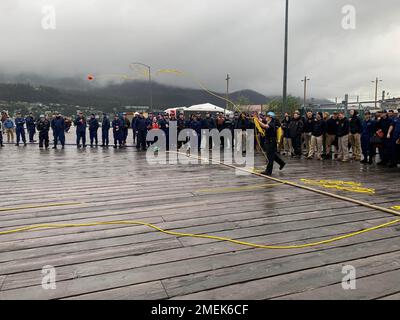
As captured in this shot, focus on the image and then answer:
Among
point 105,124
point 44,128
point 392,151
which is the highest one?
point 105,124

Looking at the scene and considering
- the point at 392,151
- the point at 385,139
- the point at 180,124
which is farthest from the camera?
the point at 180,124

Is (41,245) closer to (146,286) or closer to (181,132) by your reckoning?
(146,286)

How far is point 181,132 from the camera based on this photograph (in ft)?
57.6

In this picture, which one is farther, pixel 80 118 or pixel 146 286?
pixel 80 118

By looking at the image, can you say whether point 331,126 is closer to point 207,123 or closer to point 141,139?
point 207,123

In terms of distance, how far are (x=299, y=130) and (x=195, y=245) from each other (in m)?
10.4

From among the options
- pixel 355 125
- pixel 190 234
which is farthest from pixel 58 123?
pixel 190 234

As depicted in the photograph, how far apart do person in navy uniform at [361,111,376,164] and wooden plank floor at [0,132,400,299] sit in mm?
4030

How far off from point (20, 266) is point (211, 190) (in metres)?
4.25

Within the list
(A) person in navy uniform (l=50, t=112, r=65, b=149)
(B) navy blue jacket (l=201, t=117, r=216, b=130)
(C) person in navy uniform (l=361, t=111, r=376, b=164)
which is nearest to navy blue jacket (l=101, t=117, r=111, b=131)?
(A) person in navy uniform (l=50, t=112, r=65, b=149)

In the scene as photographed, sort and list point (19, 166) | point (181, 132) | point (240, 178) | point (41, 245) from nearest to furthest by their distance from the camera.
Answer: point (41, 245) < point (240, 178) < point (19, 166) < point (181, 132)

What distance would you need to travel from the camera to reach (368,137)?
1162 centimetres
